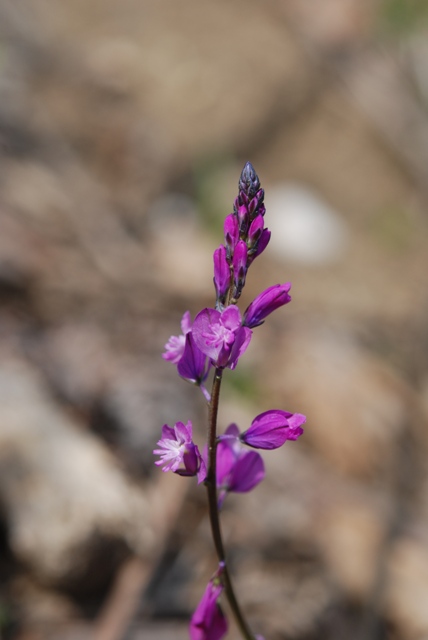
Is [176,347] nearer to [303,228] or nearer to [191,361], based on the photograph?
[191,361]

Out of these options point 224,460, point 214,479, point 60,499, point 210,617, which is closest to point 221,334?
point 214,479

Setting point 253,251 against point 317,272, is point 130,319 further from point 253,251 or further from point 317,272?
point 253,251

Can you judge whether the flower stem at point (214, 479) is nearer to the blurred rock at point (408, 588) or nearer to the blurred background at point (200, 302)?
the blurred background at point (200, 302)

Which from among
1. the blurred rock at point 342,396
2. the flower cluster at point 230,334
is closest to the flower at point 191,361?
the flower cluster at point 230,334

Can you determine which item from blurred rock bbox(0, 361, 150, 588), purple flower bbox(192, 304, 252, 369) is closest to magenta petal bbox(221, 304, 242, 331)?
purple flower bbox(192, 304, 252, 369)

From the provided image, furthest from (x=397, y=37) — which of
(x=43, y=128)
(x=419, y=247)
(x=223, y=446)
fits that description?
(x=223, y=446)

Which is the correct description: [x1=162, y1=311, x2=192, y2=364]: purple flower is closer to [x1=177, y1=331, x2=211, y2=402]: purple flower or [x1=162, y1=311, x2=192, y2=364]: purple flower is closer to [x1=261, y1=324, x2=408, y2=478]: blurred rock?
[x1=177, y1=331, x2=211, y2=402]: purple flower
